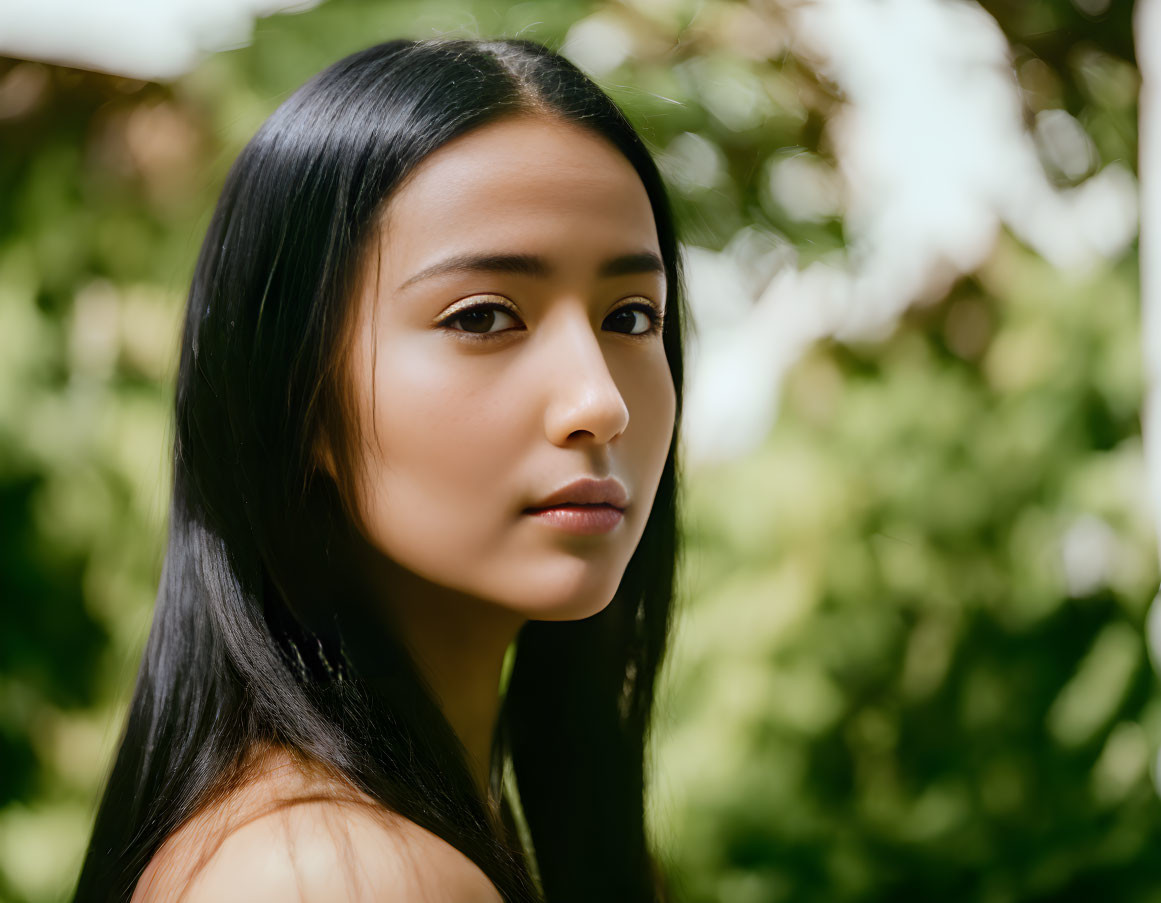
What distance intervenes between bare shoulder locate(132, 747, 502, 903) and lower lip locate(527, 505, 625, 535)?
269 millimetres

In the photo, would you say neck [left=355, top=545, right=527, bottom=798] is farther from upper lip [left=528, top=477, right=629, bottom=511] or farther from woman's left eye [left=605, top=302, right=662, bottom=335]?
woman's left eye [left=605, top=302, right=662, bottom=335]

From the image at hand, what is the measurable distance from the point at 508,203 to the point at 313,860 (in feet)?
1.78

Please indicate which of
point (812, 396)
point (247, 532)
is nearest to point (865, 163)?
point (812, 396)

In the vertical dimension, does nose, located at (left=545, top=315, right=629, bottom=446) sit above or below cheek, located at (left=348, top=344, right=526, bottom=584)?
above

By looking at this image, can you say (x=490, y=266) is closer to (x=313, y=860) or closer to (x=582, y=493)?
(x=582, y=493)

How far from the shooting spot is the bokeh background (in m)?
1.63

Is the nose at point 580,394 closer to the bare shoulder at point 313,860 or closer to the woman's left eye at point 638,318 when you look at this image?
the woman's left eye at point 638,318

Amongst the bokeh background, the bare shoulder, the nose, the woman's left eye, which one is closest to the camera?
the bare shoulder

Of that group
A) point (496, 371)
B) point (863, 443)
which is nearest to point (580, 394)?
point (496, 371)

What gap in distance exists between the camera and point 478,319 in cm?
93

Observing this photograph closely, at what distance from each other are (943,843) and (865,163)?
1.05m

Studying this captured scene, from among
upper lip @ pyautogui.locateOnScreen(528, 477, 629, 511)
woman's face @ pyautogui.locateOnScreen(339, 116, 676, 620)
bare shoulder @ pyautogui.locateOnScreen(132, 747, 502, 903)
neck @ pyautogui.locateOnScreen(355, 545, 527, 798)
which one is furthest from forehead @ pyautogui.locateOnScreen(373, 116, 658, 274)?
bare shoulder @ pyautogui.locateOnScreen(132, 747, 502, 903)

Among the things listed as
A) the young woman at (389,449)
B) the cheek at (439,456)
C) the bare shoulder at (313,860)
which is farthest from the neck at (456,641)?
the bare shoulder at (313,860)

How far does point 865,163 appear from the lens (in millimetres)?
1711
